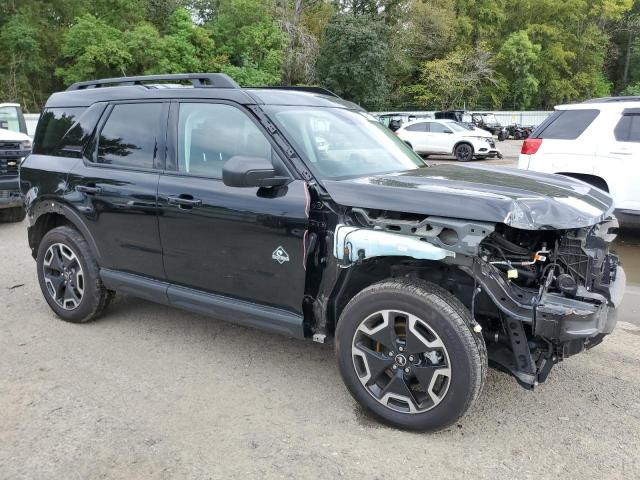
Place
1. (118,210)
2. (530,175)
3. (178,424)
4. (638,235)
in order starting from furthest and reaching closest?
(638,235) → (118,210) → (530,175) → (178,424)

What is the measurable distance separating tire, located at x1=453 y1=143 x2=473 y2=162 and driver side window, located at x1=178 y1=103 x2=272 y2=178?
1852 cm

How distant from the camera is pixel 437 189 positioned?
2965 millimetres

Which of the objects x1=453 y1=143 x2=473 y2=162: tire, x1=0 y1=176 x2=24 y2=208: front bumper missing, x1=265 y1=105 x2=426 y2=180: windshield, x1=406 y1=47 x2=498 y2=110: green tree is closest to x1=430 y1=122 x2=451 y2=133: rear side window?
x1=453 y1=143 x2=473 y2=162: tire

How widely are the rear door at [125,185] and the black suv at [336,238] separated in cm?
1

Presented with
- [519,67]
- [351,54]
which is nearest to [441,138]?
[351,54]

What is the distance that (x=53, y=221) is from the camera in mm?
4820

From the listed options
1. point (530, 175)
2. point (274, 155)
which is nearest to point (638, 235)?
point (530, 175)

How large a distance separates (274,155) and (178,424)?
1.70 m

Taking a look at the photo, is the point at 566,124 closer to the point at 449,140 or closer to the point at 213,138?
the point at 213,138

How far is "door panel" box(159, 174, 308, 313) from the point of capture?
130 inches

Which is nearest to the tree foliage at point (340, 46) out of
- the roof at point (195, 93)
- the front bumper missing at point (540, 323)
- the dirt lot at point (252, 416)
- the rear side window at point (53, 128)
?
the rear side window at point (53, 128)

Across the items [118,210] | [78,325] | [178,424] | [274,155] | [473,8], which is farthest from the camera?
[473,8]

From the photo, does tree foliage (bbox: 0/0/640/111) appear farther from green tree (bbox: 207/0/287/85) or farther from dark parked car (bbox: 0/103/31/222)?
dark parked car (bbox: 0/103/31/222)

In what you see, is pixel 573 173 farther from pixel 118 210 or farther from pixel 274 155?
pixel 118 210
